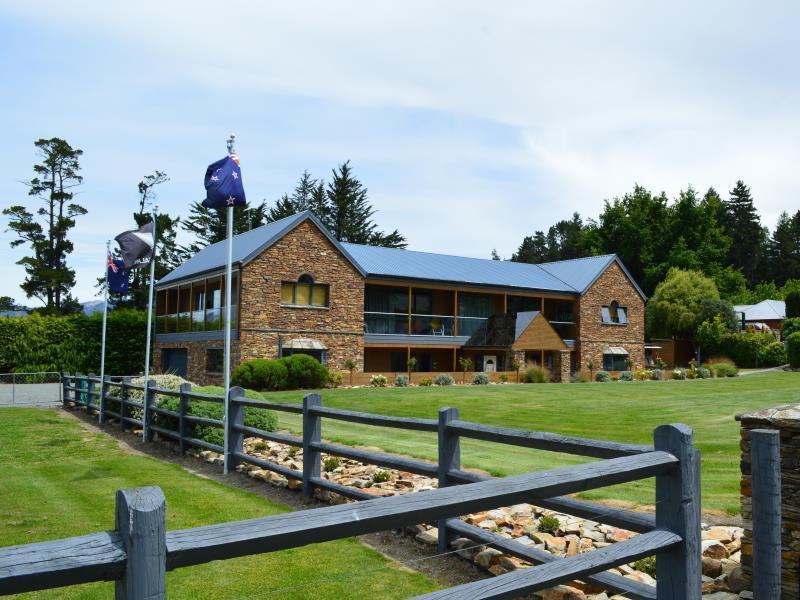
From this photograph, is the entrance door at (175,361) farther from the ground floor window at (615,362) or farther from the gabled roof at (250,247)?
the ground floor window at (615,362)

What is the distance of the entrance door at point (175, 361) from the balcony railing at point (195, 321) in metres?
1.09

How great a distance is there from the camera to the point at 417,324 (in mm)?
34781

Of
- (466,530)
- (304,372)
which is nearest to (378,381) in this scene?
(304,372)

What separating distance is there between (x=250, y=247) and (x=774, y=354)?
3579cm

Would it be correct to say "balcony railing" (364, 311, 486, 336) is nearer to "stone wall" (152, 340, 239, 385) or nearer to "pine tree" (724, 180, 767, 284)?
"stone wall" (152, 340, 239, 385)

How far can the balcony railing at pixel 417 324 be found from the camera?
3275 cm

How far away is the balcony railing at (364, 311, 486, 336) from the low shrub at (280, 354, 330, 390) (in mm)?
5791

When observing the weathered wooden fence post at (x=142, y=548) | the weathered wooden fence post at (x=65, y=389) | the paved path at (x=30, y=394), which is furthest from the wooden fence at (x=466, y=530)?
the paved path at (x=30, y=394)

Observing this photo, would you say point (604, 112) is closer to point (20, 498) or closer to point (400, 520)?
point (20, 498)

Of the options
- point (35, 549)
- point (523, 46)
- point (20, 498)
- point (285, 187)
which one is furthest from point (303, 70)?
point (285, 187)

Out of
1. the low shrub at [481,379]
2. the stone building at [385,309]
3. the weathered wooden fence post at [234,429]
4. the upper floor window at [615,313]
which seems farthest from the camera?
the upper floor window at [615,313]

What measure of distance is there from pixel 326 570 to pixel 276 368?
19816mm

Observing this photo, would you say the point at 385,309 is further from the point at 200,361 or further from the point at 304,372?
the point at 200,361

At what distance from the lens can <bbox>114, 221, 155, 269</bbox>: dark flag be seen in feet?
52.2
